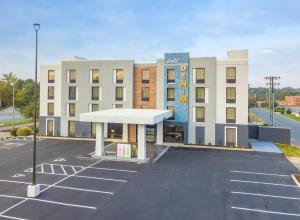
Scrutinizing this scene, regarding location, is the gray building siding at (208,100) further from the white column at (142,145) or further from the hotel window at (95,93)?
the hotel window at (95,93)

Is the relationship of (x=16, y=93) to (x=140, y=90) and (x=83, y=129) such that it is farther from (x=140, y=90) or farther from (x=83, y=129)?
(x=140, y=90)

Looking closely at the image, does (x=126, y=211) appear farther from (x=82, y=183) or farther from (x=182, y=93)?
(x=182, y=93)

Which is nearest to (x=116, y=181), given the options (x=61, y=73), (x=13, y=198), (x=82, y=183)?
(x=82, y=183)

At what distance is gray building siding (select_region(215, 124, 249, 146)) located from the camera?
1372 inches

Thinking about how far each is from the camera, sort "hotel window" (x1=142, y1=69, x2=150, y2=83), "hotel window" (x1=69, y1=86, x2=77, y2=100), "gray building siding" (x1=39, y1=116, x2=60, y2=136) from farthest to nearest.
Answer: "gray building siding" (x1=39, y1=116, x2=60, y2=136) → "hotel window" (x1=69, y1=86, x2=77, y2=100) → "hotel window" (x1=142, y1=69, x2=150, y2=83)

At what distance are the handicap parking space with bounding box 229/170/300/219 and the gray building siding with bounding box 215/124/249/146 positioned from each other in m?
11.2

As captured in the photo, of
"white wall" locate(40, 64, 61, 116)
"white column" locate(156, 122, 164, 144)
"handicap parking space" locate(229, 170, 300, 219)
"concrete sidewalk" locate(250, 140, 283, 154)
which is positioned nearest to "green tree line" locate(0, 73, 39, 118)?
"white wall" locate(40, 64, 61, 116)

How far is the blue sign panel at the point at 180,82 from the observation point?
36.6 metres

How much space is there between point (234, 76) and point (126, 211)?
25.4 m

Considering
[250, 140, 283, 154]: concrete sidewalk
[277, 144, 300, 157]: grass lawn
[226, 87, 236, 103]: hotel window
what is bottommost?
[277, 144, 300, 157]: grass lawn

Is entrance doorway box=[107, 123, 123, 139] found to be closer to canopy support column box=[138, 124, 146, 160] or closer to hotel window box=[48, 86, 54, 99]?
hotel window box=[48, 86, 54, 99]

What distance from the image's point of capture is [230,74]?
3538 centimetres

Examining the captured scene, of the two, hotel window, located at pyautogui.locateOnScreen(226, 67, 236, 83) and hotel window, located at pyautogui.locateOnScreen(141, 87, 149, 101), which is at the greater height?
hotel window, located at pyautogui.locateOnScreen(226, 67, 236, 83)

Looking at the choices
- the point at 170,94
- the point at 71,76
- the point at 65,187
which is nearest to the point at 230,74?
the point at 170,94
